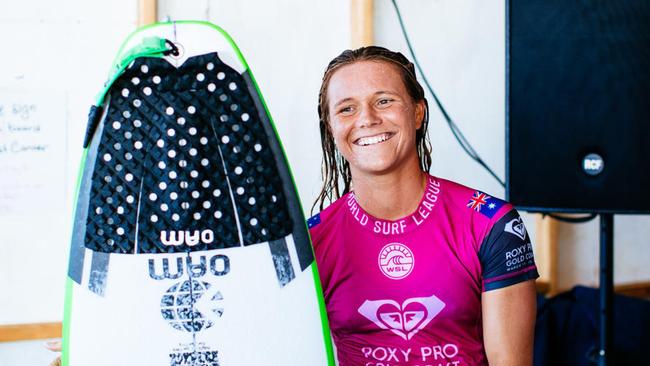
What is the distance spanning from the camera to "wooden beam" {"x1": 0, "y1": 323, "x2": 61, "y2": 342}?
1974 mm

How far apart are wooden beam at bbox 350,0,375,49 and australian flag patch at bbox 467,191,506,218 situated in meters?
0.95

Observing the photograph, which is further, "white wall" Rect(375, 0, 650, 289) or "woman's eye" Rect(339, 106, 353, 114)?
"white wall" Rect(375, 0, 650, 289)

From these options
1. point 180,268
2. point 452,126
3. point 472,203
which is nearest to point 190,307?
point 180,268

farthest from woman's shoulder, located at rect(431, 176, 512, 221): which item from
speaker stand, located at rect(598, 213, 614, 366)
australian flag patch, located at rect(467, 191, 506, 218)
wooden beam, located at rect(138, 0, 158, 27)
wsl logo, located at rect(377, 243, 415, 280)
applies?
wooden beam, located at rect(138, 0, 158, 27)

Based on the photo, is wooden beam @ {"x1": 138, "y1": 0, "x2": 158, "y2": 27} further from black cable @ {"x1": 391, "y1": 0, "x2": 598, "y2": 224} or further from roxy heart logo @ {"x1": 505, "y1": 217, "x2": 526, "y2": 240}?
roxy heart logo @ {"x1": 505, "y1": 217, "x2": 526, "y2": 240}

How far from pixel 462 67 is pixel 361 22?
403mm

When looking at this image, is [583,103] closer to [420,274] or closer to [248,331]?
[420,274]

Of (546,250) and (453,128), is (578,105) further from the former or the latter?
(546,250)

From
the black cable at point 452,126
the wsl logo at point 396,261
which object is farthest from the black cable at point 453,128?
the wsl logo at point 396,261

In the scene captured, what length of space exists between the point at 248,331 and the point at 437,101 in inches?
53.5

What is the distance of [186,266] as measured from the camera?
1188 mm

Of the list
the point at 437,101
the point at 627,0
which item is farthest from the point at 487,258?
the point at 437,101

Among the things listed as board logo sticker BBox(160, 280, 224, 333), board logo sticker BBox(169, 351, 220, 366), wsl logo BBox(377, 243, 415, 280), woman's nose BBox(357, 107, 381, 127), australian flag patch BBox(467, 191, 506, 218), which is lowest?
board logo sticker BBox(169, 351, 220, 366)

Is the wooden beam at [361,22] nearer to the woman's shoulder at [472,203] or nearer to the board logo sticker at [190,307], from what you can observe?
the woman's shoulder at [472,203]
